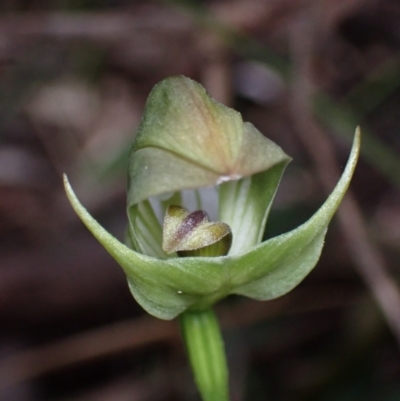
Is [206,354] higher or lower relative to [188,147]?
lower

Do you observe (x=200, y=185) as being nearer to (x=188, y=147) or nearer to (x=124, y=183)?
(x=188, y=147)

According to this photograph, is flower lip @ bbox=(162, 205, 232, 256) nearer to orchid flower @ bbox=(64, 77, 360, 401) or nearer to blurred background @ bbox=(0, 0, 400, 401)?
orchid flower @ bbox=(64, 77, 360, 401)

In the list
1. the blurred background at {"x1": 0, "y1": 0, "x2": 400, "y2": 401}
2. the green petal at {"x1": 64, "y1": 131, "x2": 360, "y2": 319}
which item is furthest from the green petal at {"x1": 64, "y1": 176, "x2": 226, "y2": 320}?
the blurred background at {"x1": 0, "y1": 0, "x2": 400, "y2": 401}

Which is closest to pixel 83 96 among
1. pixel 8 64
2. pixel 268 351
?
pixel 8 64

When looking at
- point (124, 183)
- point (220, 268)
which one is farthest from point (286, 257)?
point (124, 183)

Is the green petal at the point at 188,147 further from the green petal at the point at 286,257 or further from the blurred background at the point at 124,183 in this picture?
the blurred background at the point at 124,183

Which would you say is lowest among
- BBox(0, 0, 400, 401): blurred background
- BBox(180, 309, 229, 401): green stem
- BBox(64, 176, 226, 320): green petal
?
BBox(0, 0, 400, 401): blurred background
